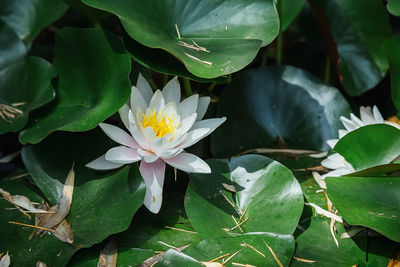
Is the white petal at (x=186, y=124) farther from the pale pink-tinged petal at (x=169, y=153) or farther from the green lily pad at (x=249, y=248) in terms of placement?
the green lily pad at (x=249, y=248)

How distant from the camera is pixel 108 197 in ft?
3.08

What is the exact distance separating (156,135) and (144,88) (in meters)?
0.14

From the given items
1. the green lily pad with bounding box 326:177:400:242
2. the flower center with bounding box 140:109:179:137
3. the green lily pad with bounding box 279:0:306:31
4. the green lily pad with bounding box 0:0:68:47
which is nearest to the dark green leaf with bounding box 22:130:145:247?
the flower center with bounding box 140:109:179:137

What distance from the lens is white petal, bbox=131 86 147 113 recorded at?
3.23ft

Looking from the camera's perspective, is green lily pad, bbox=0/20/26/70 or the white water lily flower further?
green lily pad, bbox=0/20/26/70

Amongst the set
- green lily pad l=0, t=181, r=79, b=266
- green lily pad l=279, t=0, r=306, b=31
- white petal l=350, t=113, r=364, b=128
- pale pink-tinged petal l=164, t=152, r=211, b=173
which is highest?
green lily pad l=279, t=0, r=306, b=31

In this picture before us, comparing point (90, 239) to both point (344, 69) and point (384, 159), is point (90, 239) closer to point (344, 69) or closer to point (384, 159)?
point (384, 159)

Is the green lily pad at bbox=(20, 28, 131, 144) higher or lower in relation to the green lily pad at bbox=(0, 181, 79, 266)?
higher

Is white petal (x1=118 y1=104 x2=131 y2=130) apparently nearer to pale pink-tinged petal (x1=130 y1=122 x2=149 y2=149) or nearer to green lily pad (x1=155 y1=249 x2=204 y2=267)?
pale pink-tinged petal (x1=130 y1=122 x2=149 y2=149)

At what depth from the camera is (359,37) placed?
138 centimetres

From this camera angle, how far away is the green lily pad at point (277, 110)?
47.5 inches

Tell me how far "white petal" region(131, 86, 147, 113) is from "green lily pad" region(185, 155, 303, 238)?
22cm

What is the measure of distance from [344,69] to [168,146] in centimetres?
77

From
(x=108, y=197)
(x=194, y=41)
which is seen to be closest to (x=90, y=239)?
(x=108, y=197)
